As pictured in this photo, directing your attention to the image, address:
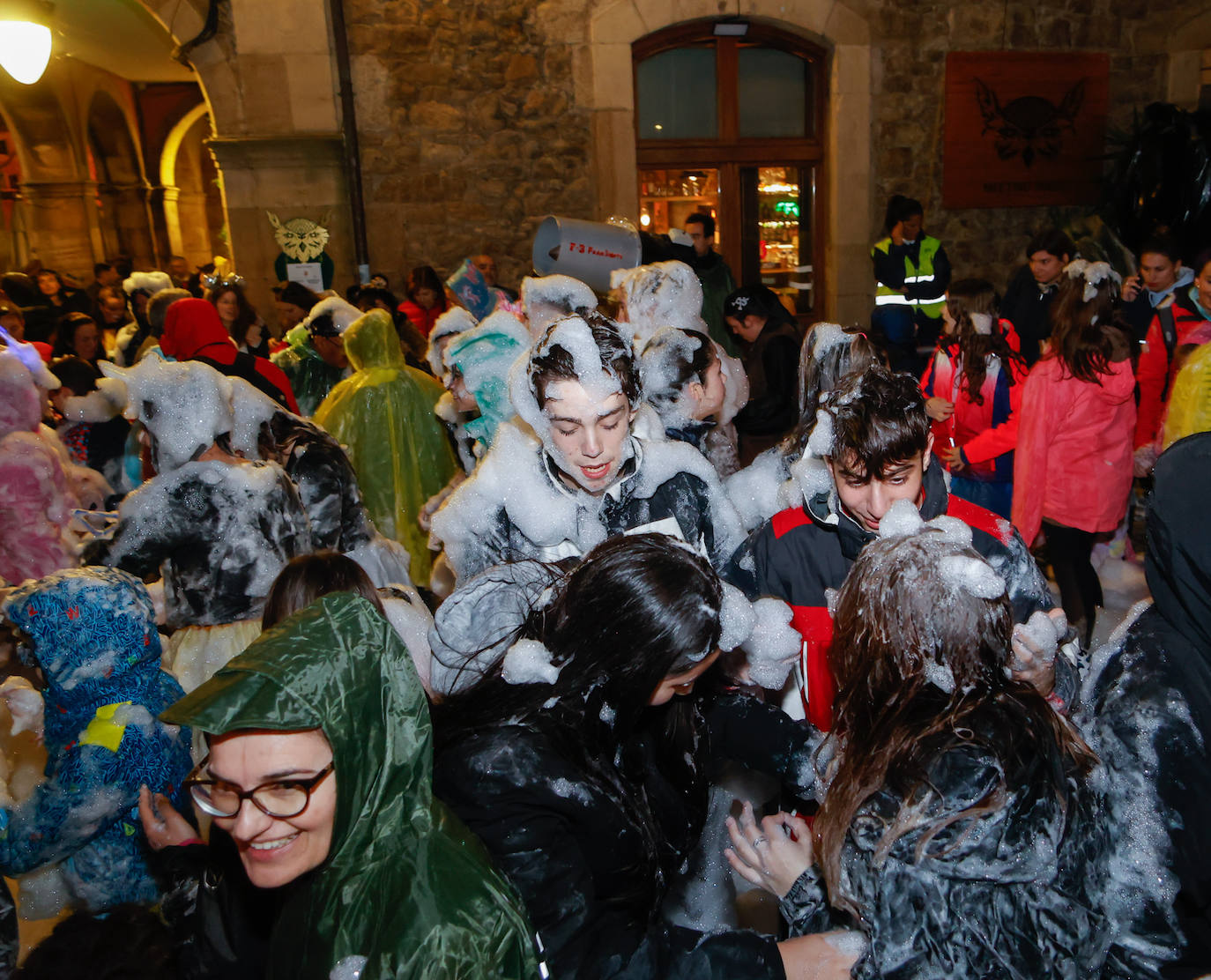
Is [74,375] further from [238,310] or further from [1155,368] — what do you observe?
[1155,368]

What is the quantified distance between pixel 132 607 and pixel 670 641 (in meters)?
1.43

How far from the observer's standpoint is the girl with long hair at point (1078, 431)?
372 centimetres

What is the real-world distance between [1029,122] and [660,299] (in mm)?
7545

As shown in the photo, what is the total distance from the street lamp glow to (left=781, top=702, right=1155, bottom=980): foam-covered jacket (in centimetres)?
798

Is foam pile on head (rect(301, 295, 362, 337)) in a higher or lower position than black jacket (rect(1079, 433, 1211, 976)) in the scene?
higher

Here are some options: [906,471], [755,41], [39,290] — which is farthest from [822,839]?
[39,290]

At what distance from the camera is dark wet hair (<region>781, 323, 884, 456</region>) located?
3.10m

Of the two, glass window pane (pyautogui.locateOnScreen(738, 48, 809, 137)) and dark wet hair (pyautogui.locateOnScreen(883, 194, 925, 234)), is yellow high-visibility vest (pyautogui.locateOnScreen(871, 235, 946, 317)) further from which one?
glass window pane (pyautogui.locateOnScreen(738, 48, 809, 137))

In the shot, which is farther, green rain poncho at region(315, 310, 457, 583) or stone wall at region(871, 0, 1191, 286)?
stone wall at region(871, 0, 1191, 286)

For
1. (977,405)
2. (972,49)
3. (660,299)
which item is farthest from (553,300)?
(972,49)

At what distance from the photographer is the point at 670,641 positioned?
56.8 inches

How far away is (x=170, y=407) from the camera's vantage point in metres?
2.79

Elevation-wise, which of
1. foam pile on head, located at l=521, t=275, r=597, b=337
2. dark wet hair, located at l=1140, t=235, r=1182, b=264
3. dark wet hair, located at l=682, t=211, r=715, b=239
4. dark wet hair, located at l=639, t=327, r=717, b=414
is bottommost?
dark wet hair, located at l=639, t=327, r=717, b=414

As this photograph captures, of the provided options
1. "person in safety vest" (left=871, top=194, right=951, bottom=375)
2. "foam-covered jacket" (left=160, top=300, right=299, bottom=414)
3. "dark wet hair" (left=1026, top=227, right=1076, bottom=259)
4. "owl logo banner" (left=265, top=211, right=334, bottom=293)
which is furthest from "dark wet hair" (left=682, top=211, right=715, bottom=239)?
"foam-covered jacket" (left=160, top=300, right=299, bottom=414)
